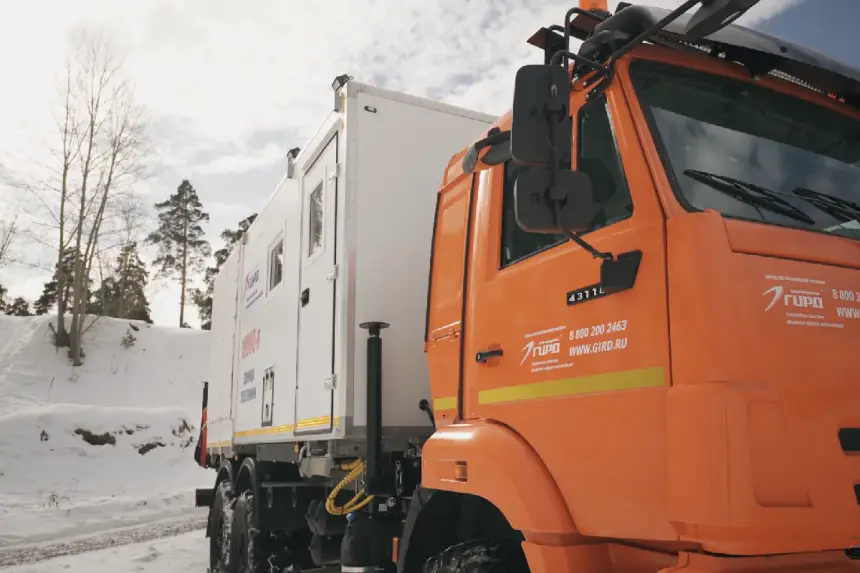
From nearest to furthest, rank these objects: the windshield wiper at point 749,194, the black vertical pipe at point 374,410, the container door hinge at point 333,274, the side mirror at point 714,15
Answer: the side mirror at point 714,15
the windshield wiper at point 749,194
the black vertical pipe at point 374,410
the container door hinge at point 333,274

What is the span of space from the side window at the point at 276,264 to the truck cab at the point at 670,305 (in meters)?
3.11

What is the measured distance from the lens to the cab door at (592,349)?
2109mm

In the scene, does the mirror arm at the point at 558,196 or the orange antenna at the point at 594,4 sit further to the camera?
the orange antenna at the point at 594,4

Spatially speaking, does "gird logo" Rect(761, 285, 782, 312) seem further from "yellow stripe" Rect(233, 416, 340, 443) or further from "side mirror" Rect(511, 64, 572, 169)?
"yellow stripe" Rect(233, 416, 340, 443)

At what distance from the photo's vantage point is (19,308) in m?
42.0

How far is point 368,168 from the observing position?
434 centimetres

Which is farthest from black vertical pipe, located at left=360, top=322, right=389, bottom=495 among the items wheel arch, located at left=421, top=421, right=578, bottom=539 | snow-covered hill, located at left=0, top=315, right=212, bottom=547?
snow-covered hill, located at left=0, top=315, right=212, bottom=547

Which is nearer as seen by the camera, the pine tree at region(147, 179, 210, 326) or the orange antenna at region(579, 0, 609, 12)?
the orange antenna at region(579, 0, 609, 12)

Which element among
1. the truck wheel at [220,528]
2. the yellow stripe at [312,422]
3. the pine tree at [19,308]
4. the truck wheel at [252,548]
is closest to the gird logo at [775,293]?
the yellow stripe at [312,422]

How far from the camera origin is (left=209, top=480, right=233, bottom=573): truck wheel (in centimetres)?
621

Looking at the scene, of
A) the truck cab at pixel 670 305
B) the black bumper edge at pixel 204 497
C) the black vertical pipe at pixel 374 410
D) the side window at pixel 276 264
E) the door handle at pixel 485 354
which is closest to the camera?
the truck cab at pixel 670 305

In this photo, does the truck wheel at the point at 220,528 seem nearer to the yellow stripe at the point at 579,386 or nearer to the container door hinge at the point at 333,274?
the container door hinge at the point at 333,274

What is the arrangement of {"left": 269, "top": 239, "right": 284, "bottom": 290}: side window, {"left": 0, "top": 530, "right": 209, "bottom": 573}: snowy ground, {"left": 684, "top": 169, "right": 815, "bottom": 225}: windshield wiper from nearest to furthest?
{"left": 684, "top": 169, "right": 815, "bottom": 225}: windshield wiper
{"left": 269, "top": 239, "right": 284, "bottom": 290}: side window
{"left": 0, "top": 530, "right": 209, "bottom": 573}: snowy ground

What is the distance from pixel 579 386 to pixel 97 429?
866 inches
